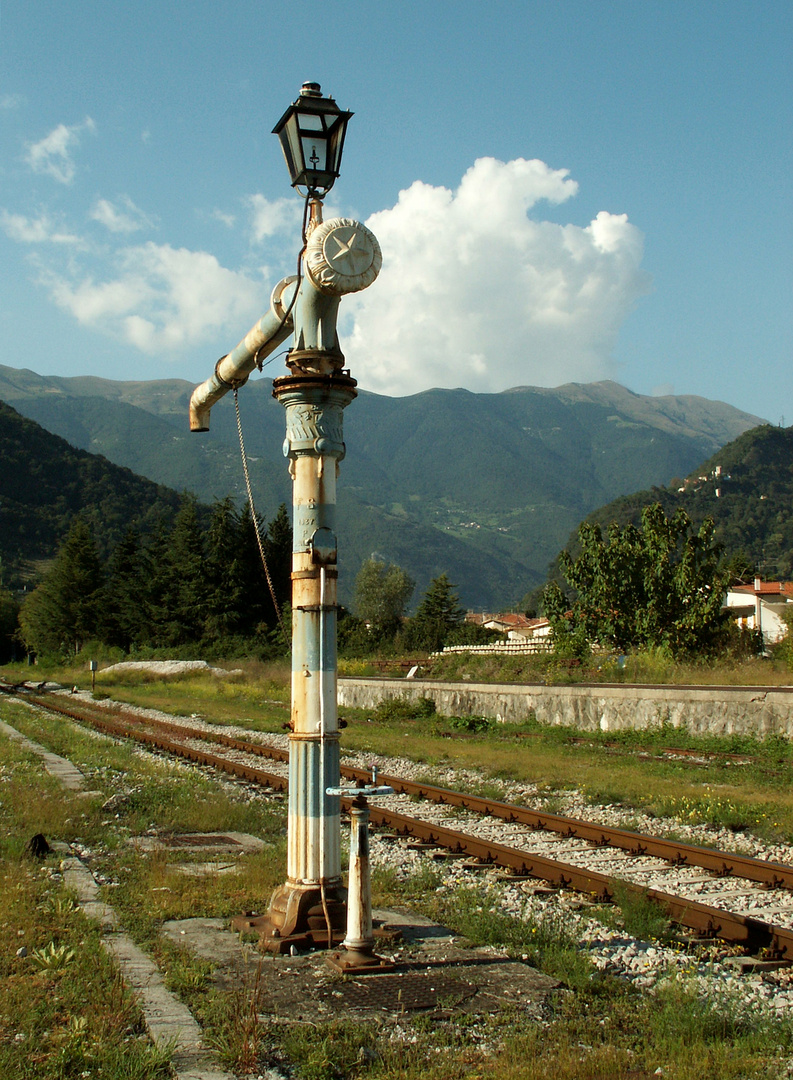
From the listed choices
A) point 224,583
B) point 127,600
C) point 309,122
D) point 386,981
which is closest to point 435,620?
point 224,583

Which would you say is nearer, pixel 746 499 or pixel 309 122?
pixel 309 122

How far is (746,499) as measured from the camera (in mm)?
166750

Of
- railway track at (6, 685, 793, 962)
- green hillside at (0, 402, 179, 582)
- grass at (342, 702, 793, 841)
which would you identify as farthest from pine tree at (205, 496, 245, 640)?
green hillside at (0, 402, 179, 582)

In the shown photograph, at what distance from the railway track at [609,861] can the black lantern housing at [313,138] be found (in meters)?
A: 5.65

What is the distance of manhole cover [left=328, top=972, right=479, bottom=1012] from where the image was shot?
5074 millimetres

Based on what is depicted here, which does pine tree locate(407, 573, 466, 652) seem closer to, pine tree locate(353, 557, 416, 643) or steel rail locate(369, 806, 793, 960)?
pine tree locate(353, 557, 416, 643)

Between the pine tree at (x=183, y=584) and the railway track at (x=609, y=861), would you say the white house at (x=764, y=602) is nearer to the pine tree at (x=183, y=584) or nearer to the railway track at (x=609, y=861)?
the pine tree at (x=183, y=584)

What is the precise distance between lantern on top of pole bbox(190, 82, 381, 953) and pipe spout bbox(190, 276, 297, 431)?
232 mm

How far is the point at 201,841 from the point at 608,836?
4213 mm

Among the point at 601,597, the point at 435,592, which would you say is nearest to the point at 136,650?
the point at 435,592

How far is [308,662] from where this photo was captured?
6.23m

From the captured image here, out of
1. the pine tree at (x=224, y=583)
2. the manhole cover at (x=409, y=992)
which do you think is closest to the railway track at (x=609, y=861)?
the manhole cover at (x=409, y=992)

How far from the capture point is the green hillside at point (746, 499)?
150 m

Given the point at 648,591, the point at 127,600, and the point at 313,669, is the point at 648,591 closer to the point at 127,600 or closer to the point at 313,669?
the point at 313,669
